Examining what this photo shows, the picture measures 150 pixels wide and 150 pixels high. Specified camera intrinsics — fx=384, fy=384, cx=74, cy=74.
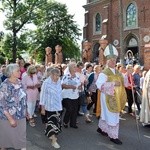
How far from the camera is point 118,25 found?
38.6m

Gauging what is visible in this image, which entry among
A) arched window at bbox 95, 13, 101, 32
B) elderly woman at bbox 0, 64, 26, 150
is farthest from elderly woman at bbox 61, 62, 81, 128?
arched window at bbox 95, 13, 101, 32

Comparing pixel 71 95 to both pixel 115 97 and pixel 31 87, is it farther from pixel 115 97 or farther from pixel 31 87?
pixel 115 97

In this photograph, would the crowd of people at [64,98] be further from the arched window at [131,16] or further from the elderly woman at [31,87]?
the arched window at [131,16]

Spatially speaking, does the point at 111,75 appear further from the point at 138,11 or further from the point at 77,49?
the point at 77,49

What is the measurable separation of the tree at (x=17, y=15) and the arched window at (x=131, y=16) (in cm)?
1590

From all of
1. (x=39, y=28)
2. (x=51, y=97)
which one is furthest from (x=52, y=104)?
(x=39, y=28)

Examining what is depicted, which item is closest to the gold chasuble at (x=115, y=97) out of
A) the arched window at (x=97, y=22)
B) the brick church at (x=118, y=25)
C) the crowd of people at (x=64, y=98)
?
the crowd of people at (x=64, y=98)

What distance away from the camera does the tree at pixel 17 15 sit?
47.9 m

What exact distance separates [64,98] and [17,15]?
39.2m

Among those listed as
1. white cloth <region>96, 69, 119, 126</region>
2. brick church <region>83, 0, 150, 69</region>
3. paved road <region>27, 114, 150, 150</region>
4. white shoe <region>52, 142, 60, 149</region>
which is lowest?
paved road <region>27, 114, 150, 150</region>

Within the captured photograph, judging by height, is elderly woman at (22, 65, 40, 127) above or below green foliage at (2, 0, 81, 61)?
below

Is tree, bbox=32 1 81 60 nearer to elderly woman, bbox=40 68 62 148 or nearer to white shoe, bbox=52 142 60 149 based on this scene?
elderly woman, bbox=40 68 62 148

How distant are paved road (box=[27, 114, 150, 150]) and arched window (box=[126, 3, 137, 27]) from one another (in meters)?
26.7

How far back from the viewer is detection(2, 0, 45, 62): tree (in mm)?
47906
